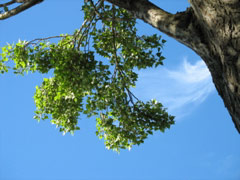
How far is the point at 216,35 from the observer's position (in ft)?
11.2

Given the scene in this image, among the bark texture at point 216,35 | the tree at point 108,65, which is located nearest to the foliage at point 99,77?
the tree at point 108,65

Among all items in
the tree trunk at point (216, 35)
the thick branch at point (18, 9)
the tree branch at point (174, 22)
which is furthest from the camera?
the thick branch at point (18, 9)

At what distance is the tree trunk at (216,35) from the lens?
3258 millimetres

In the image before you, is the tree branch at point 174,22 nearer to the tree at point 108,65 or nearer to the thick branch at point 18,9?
the tree at point 108,65

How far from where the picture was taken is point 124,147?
795 centimetres

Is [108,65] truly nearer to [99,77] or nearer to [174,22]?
[99,77]

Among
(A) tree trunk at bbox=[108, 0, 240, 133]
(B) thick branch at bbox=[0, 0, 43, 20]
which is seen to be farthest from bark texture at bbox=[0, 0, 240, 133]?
(B) thick branch at bbox=[0, 0, 43, 20]

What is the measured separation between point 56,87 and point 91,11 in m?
3.04

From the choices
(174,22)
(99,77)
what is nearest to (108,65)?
(99,77)

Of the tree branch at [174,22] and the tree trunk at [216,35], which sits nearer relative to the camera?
the tree trunk at [216,35]

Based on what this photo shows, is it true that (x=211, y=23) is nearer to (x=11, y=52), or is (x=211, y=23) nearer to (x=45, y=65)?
(x=45, y=65)

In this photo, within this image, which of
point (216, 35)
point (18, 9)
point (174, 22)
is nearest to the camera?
point (216, 35)

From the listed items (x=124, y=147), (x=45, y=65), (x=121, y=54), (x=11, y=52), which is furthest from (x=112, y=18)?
(x=124, y=147)

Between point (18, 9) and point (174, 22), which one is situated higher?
point (18, 9)
